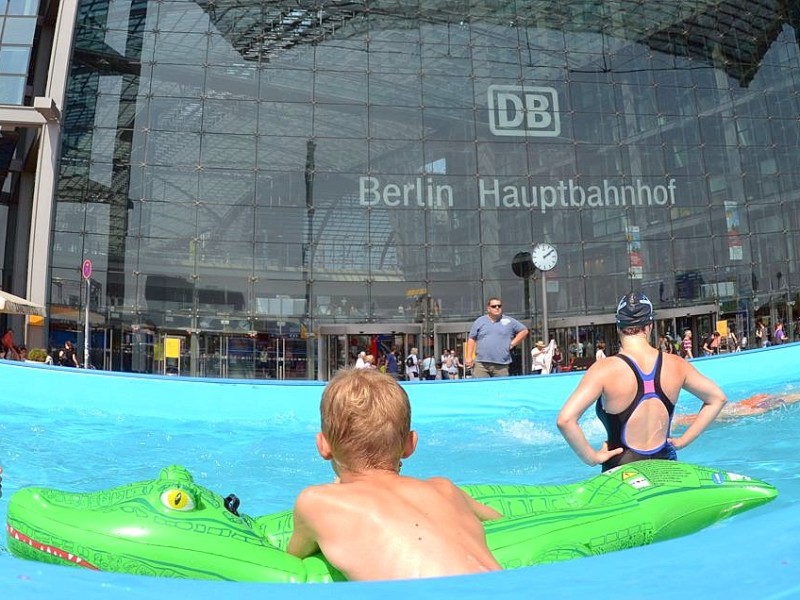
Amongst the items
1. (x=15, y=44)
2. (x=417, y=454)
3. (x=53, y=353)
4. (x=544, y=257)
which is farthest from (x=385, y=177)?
(x=417, y=454)

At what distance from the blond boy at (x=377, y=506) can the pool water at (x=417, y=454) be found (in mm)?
299

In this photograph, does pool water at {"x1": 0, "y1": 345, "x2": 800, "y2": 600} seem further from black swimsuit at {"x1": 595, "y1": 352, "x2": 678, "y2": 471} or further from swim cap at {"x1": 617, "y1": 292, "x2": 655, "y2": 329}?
swim cap at {"x1": 617, "y1": 292, "x2": 655, "y2": 329}

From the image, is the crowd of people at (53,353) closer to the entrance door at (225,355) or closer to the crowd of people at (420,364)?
the entrance door at (225,355)

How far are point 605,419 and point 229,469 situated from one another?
9.79 ft

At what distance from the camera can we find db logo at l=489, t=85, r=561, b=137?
19953mm

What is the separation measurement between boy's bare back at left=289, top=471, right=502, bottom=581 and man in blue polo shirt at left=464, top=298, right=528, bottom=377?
262 inches

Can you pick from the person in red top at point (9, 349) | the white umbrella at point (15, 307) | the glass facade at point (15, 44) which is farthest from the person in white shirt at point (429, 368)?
the glass facade at point (15, 44)

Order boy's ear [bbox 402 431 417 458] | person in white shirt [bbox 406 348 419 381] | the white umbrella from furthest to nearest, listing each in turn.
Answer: person in white shirt [bbox 406 348 419 381] → the white umbrella → boy's ear [bbox 402 431 417 458]

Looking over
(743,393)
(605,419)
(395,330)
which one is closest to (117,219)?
(395,330)

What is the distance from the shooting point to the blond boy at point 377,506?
1364 millimetres

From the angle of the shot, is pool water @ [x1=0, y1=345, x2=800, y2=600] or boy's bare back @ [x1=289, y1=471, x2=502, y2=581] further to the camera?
boy's bare back @ [x1=289, y1=471, x2=502, y2=581]

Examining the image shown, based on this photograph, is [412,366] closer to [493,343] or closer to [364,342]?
[364,342]

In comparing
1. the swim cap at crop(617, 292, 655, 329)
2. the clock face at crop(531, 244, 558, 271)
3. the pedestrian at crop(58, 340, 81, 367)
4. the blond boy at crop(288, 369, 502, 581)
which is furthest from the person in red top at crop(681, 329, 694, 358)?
the blond boy at crop(288, 369, 502, 581)

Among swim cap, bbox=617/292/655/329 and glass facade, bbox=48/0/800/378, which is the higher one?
glass facade, bbox=48/0/800/378
